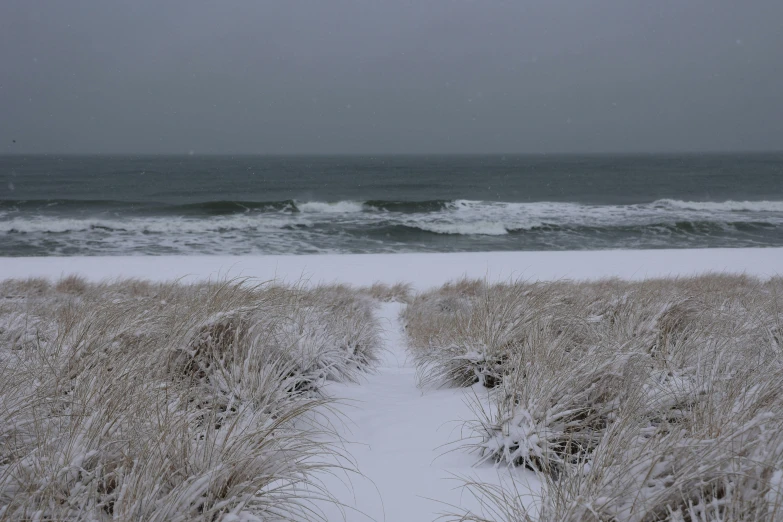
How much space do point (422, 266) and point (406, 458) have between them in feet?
40.3

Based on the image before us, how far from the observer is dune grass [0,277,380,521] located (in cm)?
161

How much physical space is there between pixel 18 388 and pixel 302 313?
7.78ft

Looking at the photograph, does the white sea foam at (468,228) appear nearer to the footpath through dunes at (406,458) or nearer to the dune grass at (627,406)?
the dune grass at (627,406)

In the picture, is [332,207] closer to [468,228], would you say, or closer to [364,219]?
[364,219]

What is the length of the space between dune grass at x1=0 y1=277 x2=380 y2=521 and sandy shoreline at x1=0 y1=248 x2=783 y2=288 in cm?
868

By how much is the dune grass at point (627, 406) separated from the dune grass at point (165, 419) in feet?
2.62

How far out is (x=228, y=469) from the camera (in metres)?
1.70

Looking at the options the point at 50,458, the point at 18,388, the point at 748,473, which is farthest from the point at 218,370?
the point at 748,473

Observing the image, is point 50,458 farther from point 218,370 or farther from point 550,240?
point 550,240

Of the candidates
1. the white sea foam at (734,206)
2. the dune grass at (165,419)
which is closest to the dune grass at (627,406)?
the dune grass at (165,419)

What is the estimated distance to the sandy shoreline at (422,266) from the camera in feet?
42.0

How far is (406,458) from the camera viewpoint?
2549 millimetres

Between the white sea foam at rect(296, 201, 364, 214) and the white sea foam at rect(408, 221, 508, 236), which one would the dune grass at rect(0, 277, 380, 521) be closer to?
the white sea foam at rect(408, 221, 508, 236)

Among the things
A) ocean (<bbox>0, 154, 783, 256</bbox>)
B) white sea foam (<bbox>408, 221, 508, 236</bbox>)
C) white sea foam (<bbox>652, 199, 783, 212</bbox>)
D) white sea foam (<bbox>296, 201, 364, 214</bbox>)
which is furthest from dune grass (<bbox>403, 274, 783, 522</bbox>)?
white sea foam (<bbox>652, 199, 783, 212</bbox>)
